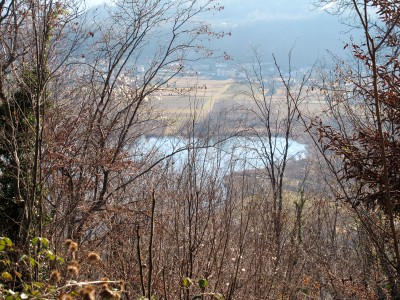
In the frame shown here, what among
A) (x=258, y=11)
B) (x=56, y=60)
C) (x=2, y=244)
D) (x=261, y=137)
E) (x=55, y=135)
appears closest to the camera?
(x=2, y=244)

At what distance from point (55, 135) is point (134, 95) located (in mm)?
4787

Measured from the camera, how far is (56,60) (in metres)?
11.8

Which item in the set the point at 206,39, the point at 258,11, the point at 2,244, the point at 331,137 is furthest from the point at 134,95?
the point at 258,11

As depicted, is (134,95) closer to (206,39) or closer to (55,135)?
(206,39)

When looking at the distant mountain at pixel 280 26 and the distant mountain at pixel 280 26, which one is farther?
the distant mountain at pixel 280 26

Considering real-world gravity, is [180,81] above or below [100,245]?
above

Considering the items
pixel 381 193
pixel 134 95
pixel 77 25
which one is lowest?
pixel 381 193

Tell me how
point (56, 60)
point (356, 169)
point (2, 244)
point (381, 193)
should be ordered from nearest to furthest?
point (2, 244) < point (381, 193) < point (356, 169) < point (56, 60)

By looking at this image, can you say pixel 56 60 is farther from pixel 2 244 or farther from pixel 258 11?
pixel 258 11

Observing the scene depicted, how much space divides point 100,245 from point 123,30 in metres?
6.72

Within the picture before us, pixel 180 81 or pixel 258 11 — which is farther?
pixel 258 11

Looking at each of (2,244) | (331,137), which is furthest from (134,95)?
(2,244)

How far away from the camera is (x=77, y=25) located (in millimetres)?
12312

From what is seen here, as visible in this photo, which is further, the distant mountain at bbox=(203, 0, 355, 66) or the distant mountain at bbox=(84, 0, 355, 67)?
the distant mountain at bbox=(203, 0, 355, 66)
